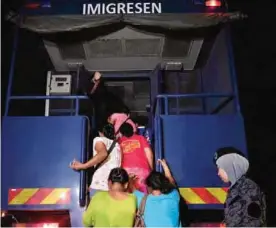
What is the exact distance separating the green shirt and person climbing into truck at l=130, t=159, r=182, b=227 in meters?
0.19

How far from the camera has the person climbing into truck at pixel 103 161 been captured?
3891 mm

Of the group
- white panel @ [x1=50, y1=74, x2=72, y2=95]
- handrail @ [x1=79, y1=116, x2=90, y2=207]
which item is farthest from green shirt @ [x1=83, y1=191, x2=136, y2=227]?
white panel @ [x1=50, y1=74, x2=72, y2=95]

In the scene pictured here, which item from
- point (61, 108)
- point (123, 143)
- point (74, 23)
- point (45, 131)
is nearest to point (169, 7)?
point (74, 23)

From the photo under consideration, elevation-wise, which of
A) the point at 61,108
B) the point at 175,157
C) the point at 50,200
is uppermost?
the point at 61,108

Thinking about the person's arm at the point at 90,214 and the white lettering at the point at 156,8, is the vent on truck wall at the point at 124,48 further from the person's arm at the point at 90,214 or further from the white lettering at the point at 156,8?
the person's arm at the point at 90,214

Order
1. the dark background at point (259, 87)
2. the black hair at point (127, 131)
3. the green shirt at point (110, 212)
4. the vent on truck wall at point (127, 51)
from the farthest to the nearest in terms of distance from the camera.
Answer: the dark background at point (259, 87) → the vent on truck wall at point (127, 51) → the black hair at point (127, 131) → the green shirt at point (110, 212)

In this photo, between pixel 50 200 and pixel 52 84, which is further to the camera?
pixel 52 84

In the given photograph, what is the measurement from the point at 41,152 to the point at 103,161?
679 mm

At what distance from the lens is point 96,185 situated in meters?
3.90

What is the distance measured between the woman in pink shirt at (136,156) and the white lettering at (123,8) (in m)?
1.40

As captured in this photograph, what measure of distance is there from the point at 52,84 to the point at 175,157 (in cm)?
296

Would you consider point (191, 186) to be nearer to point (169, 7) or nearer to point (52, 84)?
point (169, 7)

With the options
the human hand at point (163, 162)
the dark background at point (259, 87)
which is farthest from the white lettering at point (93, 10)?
the dark background at point (259, 87)

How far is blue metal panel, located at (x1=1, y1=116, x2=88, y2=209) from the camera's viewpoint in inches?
154
